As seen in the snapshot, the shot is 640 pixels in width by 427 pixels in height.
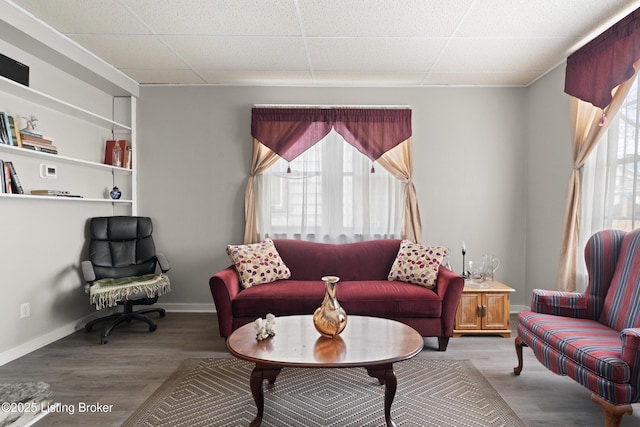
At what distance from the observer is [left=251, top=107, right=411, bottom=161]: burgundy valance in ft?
13.7

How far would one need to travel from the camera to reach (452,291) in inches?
124

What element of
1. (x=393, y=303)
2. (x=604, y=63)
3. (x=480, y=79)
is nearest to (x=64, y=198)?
(x=393, y=303)

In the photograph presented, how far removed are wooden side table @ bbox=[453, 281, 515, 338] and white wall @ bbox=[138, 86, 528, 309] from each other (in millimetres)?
810

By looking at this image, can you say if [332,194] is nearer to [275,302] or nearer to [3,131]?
[275,302]

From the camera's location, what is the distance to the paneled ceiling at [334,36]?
2654mm

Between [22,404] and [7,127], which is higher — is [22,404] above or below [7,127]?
below

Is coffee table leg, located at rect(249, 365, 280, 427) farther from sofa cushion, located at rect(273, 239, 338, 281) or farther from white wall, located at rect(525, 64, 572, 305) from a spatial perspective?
white wall, located at rect(525, 64, 572, 305)

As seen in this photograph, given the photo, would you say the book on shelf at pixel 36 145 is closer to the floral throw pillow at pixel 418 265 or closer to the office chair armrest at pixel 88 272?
the office chair armrest at pixel 88 272

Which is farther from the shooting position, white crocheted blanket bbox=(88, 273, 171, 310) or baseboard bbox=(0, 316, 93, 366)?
white crocheted blanket bbox=(88, 273, 171, 310)

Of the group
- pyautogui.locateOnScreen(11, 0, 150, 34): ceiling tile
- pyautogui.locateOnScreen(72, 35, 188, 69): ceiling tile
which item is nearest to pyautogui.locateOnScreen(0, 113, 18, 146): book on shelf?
pyautogui.locateOnScreen(11, 0, 150, 34): ceiling tile

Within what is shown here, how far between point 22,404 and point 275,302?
1.86 metres

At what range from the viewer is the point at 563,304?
2547 millimetres

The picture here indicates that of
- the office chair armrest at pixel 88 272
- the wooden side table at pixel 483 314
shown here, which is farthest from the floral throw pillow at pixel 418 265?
the office chair armrest at pixel 88 272

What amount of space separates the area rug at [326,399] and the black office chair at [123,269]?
1.01 metres
